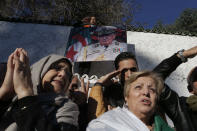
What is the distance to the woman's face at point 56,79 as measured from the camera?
158 centimetres

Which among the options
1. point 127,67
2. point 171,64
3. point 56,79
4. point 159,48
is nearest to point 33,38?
point 159,48

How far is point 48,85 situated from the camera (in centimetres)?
159

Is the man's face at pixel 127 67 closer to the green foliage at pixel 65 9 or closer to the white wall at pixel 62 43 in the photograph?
the white wall at pixel 62 43

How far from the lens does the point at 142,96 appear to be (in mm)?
1589

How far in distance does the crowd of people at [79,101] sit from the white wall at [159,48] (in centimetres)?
322

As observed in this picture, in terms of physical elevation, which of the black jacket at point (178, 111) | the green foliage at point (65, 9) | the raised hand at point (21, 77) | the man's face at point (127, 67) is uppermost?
the green foliage at point (65, 9)

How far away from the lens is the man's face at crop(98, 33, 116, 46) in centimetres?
509

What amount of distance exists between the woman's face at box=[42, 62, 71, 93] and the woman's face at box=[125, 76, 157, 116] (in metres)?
0.56

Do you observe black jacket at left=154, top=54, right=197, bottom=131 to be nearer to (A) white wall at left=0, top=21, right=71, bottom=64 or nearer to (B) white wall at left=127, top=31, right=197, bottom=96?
(B) white wall at left=127, top=31, right=197, bottom=96

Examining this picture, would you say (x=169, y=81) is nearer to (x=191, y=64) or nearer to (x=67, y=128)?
(x=191, y=64)

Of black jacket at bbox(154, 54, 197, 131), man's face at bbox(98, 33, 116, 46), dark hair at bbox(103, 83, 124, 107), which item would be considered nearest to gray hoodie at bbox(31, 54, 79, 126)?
dark hair at bbox(103, 83, 124, 107)

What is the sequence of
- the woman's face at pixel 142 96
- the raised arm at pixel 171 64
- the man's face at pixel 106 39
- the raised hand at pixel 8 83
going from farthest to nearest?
the man's face at pixel 106 39 → the raised arm at pixel 171 64 → the woman's face at pixel 142 96 → the raised hand at pixel 8 83

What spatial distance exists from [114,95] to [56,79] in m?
0.71

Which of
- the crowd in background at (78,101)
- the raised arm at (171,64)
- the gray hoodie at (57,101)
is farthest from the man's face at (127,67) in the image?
the gray hoodie at (57,101)
